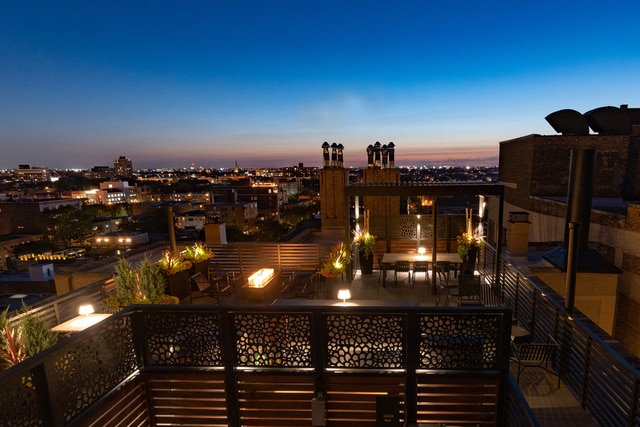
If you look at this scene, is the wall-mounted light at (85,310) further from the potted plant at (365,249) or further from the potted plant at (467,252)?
the potted plant at (467,252)

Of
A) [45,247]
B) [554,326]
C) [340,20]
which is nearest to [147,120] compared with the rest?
[45,247]

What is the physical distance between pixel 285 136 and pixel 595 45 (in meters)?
73.6

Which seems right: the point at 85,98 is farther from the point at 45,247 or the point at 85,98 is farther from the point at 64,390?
the point at 64,390

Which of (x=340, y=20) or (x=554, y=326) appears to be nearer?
(x=554, y=326)

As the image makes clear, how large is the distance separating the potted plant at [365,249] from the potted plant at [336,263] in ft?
2.74

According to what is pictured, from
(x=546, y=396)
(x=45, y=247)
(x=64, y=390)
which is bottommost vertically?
(x=45, y=247)

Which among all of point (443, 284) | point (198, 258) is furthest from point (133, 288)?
point (443, 284)

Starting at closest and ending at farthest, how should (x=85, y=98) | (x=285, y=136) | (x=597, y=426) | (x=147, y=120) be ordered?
(x=597, y=426)
(x=85, y=98)
(x=147, y=120)
(x=285, y=136)

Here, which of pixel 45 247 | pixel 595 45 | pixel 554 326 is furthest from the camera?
pixel 45 247

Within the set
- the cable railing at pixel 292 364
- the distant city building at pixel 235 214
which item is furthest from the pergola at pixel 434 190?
the distant city building at pixel 235 214

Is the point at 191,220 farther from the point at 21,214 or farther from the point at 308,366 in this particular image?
the point at 308,366

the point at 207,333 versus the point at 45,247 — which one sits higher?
the point at 207,333

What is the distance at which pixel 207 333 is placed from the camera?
429 cm

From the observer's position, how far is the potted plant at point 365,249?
29.9 feet
